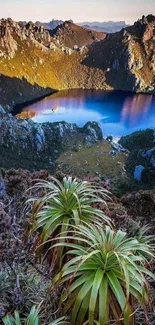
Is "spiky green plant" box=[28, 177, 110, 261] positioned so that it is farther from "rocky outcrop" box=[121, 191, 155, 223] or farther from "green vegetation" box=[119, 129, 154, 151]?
"green vegetation" box=[119, 129, 154, 151]

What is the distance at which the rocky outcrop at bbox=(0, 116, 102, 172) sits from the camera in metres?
59.2

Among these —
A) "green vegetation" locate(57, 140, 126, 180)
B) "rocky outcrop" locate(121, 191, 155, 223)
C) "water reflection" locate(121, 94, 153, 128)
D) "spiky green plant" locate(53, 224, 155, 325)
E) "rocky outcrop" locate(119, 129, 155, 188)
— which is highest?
"spiky green plant" locate(53, 224, 155, 325)

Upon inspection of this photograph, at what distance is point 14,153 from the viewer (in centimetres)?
6028

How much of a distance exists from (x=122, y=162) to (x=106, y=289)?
61.6 meters

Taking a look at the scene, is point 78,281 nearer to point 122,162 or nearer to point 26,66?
point 122,162

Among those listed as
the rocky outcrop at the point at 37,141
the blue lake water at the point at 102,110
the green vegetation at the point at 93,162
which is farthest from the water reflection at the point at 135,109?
the green vegetation at the point at 93,162

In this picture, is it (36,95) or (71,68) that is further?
(71,68)

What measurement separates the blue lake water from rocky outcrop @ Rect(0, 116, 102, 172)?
14.1 m

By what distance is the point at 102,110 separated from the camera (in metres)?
115

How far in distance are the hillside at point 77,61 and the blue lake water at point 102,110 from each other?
15485mm

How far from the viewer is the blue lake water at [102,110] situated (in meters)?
98.2

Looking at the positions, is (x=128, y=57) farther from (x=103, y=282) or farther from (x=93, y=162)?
(x=103, y=282)

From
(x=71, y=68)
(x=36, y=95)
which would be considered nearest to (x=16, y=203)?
(x=36, y=95)

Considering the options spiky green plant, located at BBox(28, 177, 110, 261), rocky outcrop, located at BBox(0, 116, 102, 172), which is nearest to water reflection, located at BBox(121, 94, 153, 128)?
rocky outcrop, located at BBox(0, 116, 102, 172)
